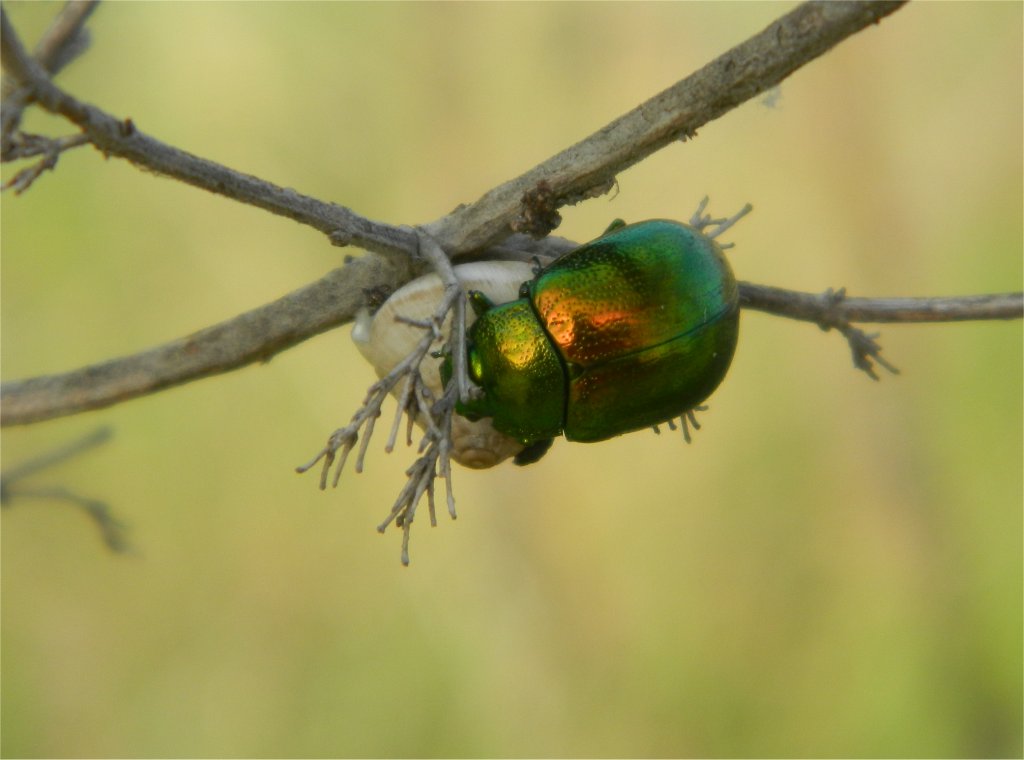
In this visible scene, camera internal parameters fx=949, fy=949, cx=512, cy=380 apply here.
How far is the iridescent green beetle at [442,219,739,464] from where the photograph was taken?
0.88 m

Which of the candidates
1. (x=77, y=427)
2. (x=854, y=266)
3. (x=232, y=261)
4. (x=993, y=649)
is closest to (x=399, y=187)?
(x=232, y=261)

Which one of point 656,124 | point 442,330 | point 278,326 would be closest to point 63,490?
point 278,326

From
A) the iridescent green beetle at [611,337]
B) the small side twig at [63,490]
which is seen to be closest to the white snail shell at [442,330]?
the iridescent green beetle at [611,337]

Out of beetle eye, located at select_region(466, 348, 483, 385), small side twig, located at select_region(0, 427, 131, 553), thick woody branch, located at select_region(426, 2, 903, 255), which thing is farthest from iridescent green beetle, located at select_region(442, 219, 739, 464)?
small side twig, located at select_region(0, 427, 131, 553)

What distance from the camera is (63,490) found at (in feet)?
3.79

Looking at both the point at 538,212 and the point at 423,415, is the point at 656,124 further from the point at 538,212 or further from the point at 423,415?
the point at 423,415

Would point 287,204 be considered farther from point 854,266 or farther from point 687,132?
point 854,266

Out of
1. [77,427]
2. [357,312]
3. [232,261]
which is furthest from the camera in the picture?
[232,261]

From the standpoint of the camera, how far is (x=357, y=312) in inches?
33.9

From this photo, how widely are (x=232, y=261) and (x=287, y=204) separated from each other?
53.2 inches

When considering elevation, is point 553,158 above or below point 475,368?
above

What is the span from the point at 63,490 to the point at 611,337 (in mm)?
711

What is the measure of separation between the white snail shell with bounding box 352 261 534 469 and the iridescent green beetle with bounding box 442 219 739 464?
0.04ft

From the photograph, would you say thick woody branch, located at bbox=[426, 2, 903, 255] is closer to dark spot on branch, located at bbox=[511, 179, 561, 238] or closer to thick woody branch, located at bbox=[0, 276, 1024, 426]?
dark spot on branch, located at bbox=[511, 179, 561, 238]
